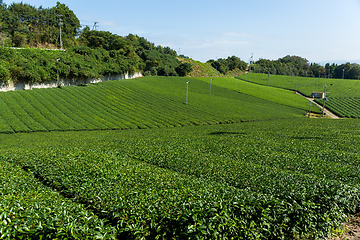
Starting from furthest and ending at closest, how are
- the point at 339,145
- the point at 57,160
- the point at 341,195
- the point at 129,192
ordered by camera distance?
the point at 339,145 < the point at 57,160 < the point at 341,195 < the point at 129,192

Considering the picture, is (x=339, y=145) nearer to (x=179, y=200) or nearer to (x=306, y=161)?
(x=306, y=161)

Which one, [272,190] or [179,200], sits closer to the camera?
[179,200]

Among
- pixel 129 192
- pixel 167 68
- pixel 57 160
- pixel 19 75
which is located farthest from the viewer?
pixel 167 68

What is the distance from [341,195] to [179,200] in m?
7.26

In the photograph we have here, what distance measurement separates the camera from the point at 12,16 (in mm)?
98250

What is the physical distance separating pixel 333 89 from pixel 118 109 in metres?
109

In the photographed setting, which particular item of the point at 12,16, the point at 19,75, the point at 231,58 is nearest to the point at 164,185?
the point at 19,75

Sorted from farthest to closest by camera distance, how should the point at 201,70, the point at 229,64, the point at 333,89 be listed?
the point at 229,64 → the point at 201,70 → the point at 333,89

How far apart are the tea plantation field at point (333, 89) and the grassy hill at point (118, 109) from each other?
17.2 meters

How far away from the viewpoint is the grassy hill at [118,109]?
47.2 meters

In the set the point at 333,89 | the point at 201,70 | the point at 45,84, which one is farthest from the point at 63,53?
the point at 333,89

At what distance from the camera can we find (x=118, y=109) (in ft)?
201

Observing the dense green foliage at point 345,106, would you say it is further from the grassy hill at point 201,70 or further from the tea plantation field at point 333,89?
the grassy hill at point 201,70

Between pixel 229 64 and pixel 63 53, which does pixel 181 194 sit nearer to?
pixel 63 53
